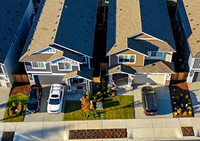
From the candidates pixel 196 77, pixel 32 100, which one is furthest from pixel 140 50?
pixel 32 100

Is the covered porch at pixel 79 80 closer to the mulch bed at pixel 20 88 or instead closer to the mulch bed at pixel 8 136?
the mulch bed at pixel 20 88

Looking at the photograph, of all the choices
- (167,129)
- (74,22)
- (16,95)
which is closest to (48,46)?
(74,22)

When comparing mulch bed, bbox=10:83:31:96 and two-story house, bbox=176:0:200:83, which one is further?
mulch bed, bbox=10:83:31:96

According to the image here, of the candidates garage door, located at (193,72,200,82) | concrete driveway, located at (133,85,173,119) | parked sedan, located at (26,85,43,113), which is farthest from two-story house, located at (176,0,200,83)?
parked sedan, located at (26,85,43,113)

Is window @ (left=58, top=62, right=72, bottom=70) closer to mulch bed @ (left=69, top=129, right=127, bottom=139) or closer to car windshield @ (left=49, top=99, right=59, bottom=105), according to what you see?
car windshield @ (left=49, top=99, right=59, bottom=105)

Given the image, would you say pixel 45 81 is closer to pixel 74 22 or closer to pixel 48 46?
pixel 48 46

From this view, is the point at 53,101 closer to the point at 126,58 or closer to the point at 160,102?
the point at 126,58

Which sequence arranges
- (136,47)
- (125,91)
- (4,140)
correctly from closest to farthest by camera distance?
(4,140)
(136,47)
(125,91)
